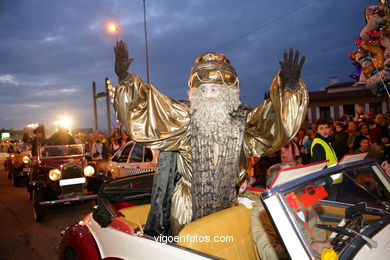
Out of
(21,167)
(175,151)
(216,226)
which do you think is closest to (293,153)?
(175,151)

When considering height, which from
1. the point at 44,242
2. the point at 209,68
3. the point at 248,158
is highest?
the point at 209,68

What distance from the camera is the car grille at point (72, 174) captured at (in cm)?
628

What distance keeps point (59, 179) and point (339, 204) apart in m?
5.93

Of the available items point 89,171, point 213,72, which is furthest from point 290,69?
point 89,171

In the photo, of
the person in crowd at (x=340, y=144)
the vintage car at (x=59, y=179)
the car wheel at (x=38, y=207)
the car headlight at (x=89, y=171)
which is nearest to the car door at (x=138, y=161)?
the vintage car at (x=59, y=179)

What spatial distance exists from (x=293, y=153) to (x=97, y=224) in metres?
5.43

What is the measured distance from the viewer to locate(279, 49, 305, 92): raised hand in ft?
6.97

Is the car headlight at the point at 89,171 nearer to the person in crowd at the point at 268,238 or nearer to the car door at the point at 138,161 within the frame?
the car door at the point at 138,161

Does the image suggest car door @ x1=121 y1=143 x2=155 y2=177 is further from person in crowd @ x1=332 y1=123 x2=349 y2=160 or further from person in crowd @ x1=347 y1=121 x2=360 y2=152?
person in crowd @ x1=347 y1=121 x2=360 y2=152

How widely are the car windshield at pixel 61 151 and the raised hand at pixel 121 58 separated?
5335mm

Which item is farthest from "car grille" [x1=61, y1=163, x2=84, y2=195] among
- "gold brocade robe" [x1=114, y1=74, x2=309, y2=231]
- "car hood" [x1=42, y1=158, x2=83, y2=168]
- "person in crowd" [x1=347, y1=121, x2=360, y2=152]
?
"person in crowd" [x1=347, y1=121, x2=360, y2=152]

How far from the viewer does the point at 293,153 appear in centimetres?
683

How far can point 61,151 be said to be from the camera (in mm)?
6996

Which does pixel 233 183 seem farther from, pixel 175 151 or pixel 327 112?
pixel 327 112
